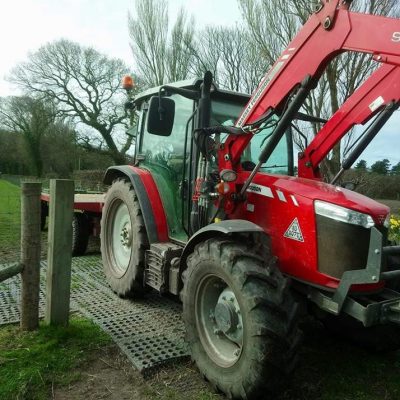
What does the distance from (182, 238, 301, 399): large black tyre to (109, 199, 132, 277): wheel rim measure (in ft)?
5.49

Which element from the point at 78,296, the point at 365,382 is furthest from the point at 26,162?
the point at 365,382

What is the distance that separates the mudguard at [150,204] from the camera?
423 centimetres

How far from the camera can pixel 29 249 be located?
3533 mm

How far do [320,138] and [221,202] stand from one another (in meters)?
1.10

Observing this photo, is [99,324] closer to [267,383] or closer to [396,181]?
[267,383]

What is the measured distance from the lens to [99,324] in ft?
12.6

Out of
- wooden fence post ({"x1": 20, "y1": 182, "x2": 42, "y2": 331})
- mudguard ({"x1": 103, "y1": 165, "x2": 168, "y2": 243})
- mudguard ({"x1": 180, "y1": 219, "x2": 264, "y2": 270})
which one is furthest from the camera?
mudguard ({"x1": 103, "y1": 165, "x2": 168, "y2": 243})

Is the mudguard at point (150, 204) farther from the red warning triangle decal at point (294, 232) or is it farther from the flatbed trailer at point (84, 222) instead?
the flatbed trailer at point (84, 222)

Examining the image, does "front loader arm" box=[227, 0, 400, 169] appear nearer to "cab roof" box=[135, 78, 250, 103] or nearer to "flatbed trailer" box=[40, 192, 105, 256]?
"cab roof" box=[135, 78, 250, 103]

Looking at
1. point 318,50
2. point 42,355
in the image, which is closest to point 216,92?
point 318,50

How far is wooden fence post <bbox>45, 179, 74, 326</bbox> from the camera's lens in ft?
11.8

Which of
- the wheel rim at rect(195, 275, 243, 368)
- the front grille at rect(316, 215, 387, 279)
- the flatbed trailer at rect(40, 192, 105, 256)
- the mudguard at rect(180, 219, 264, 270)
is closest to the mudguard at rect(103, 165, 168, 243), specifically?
the mudguard at rect(180, 219, 264, 270)

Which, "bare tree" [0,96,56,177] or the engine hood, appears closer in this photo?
the engine hood

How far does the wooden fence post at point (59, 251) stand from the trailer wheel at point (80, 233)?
10.2 ft
